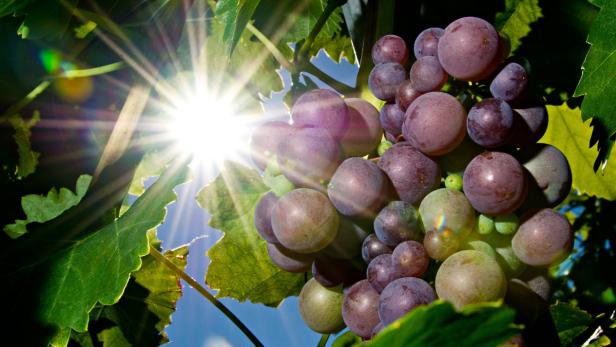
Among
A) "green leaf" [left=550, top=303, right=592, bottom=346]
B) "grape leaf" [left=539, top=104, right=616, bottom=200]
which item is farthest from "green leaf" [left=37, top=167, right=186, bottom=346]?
"grape leaf" [left=539, top=104, right=616, bottom=200]

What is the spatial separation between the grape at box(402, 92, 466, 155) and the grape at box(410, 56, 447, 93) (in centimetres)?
3

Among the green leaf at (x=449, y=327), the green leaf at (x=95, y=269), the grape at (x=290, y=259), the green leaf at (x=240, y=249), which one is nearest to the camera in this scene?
the green leaf at (x=449, y=327)

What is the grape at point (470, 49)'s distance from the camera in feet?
3.09

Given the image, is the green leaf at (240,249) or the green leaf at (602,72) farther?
the green leaf at (240,249)

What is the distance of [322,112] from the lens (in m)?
0.98

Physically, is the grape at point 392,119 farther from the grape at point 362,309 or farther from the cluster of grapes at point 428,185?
the grape at point 362,309

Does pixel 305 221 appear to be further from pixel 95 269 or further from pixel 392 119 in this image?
pixel 95 269

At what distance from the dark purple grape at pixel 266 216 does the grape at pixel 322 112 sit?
0.13m

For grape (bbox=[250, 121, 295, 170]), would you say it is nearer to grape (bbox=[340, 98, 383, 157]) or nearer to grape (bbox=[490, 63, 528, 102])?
grape (bbox=[340, 98, 383, 157])

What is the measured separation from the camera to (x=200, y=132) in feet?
5.72

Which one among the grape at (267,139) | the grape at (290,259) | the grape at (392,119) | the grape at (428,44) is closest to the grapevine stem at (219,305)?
the grape at (290,259)

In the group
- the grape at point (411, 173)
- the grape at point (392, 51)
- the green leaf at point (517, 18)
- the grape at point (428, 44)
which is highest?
the green leaf at point (517, 18)

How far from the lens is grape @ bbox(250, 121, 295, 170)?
1009mm

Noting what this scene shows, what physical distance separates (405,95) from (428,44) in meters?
0.10
